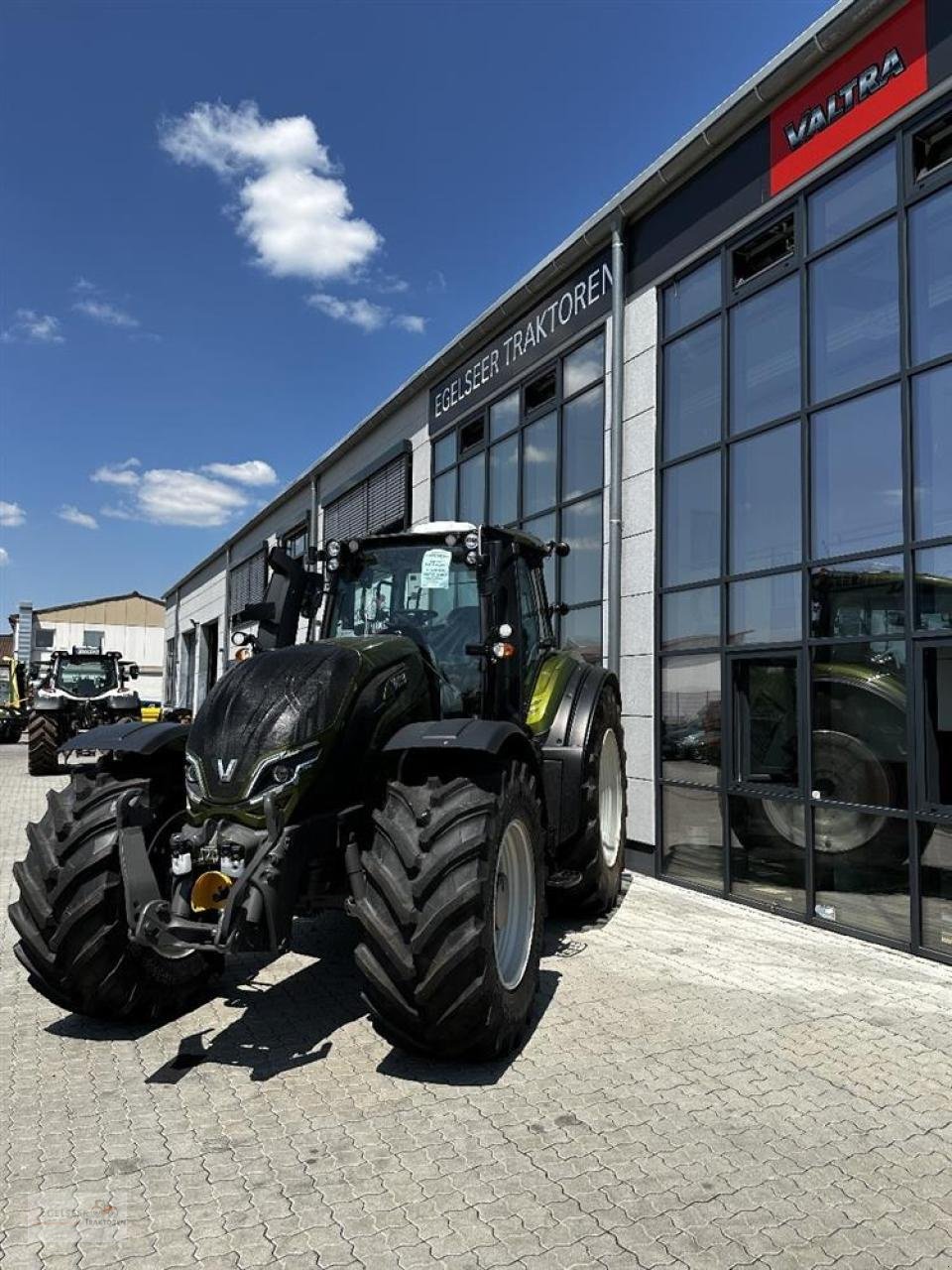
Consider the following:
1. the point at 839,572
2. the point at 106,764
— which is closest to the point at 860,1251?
the point at 106,764

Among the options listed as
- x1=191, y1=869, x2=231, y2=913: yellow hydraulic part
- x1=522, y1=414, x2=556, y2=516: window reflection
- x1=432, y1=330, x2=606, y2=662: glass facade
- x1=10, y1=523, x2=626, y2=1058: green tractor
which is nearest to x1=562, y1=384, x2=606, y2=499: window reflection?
x1=432, y1=330, x2=606, y2=662: glass facade

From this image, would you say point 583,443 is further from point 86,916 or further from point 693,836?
point 86,916

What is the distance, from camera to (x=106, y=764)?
4.54 m

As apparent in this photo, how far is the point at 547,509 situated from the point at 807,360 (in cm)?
395

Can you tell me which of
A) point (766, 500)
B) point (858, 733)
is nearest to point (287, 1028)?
point (858, 733)

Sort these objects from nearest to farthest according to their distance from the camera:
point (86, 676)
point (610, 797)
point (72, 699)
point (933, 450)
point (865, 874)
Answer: point (933, 450)
point (865, 874)
point (610, 797)
point (72, 699)
point (86, 676)

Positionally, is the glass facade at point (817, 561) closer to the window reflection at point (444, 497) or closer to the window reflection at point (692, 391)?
the window reflection at point (692, 391)

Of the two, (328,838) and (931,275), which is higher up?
(931,275)

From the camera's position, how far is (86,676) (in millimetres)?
20672

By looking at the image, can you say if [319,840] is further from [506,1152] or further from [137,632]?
[137,632]

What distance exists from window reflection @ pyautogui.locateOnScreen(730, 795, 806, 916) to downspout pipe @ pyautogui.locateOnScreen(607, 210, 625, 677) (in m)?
2.04

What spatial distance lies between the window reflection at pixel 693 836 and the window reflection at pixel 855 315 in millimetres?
3403

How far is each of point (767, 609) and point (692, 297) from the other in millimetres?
3002

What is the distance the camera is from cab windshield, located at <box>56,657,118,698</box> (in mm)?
20406
